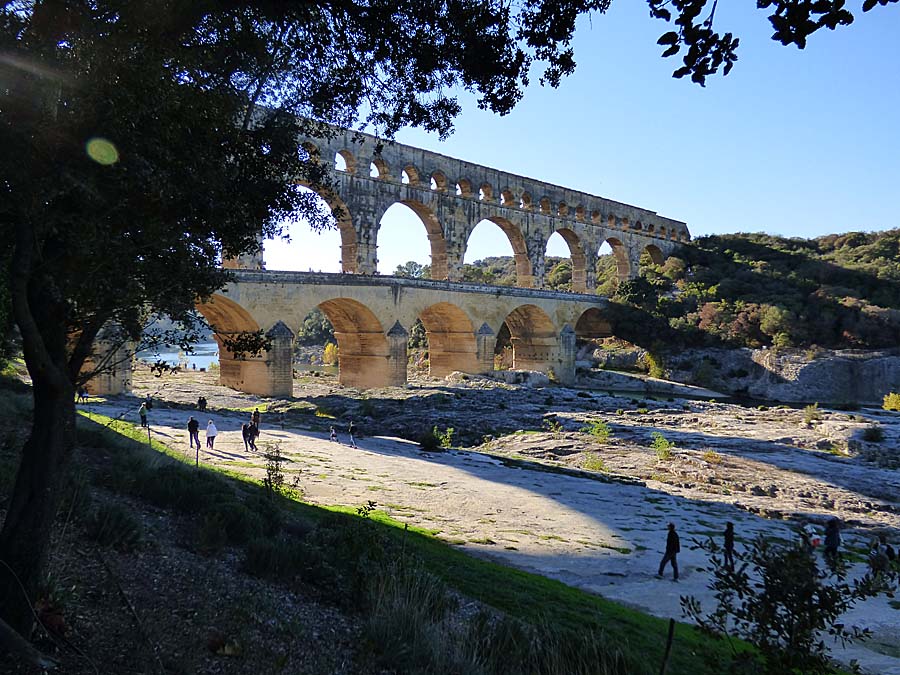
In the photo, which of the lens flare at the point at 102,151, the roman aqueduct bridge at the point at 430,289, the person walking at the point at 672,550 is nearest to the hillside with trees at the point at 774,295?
the roman aqueduct bridge at the point at 430,289

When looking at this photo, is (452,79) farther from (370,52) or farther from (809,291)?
(809,291)

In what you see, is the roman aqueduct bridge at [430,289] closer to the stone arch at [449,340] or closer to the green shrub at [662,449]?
the stone arch at [449,340]

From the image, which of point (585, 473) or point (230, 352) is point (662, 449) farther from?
point (230, 352)

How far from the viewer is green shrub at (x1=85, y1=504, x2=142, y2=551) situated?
490 centimetres

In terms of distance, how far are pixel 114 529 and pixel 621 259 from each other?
47.3 meters

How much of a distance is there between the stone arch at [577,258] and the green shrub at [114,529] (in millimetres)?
38922

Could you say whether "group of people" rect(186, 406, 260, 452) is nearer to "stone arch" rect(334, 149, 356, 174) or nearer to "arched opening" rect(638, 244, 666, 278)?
"stone arch" rect(334, 149, 356, 174)

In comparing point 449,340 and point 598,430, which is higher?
point 449,340

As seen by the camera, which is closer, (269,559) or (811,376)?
(269,559)

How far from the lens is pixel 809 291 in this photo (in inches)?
1693

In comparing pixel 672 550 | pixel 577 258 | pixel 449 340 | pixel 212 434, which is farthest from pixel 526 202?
pixel 672 550

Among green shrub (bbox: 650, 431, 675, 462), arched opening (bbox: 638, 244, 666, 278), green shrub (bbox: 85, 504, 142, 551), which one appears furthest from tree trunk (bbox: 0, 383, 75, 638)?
arched opening (bbox: 638, 244, 666, 278)

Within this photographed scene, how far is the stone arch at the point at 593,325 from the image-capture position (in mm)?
41850

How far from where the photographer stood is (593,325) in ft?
141
